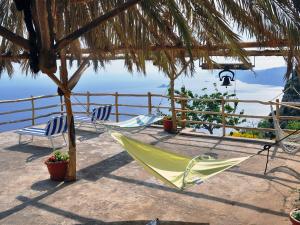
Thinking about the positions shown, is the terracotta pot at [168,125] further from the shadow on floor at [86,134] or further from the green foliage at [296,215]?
the green foliage at [296,215]

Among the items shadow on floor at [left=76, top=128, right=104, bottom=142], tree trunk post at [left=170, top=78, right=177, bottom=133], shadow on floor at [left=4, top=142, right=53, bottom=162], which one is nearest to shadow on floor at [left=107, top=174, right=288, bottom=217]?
shadow on floor at [left=4, top=142, right=53, bottom=162]

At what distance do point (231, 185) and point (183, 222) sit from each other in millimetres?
1493

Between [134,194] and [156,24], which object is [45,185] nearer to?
[134,194]

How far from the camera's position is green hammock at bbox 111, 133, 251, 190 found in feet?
12.4

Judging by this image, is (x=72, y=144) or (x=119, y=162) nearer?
(x=72, y=144)

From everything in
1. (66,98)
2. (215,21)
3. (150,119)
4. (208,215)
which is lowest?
(208,215)

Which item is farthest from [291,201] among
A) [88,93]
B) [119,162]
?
[88,93]

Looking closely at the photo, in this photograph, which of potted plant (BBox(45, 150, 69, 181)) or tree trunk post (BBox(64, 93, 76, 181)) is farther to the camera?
potted plant (BBox(45, 150, 69, 181))

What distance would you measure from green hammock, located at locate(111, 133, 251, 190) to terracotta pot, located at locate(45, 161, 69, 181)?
153 centimetres

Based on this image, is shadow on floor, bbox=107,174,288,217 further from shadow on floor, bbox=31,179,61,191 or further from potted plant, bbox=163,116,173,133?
potted plant, bbox=163,116,173,133

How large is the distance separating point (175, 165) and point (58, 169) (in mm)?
2417

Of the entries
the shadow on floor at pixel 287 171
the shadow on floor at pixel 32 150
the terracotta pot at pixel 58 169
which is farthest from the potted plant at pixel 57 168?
the shadow on floor at pixel 287 171

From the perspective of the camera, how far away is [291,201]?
491 centimetres

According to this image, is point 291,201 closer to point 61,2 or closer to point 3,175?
point 61,2
